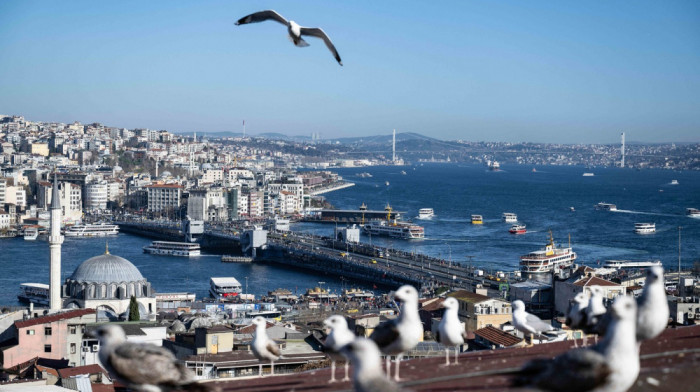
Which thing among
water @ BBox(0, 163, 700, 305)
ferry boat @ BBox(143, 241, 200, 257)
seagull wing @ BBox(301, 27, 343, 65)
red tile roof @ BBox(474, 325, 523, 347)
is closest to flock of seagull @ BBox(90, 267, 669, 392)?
seagull wing @ BBox(301, 27, 343, 65)

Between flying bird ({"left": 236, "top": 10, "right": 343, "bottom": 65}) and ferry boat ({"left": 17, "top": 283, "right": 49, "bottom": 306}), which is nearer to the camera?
flying bird ({"left": 236, "top": 10, "right": 343, "bottom": 65})

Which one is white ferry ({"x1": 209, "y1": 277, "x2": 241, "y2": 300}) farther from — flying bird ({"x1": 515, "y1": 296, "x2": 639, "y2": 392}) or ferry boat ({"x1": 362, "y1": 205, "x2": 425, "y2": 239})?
flying bird ({"x1": 515, "y1": 296, "x2": 639, "y2": 392})

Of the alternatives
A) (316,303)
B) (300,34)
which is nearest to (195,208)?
(316,303)

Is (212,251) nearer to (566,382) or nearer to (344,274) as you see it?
(344,274)

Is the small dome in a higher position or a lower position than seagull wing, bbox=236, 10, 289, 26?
lower

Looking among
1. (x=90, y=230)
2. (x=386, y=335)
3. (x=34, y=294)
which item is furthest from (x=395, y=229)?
(x=386, y=335)

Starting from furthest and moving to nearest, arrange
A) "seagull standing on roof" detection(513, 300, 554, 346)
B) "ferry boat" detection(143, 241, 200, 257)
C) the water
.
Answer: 1. "ferry boat" detection(143, 241, 200, 257)
2. the water
3. "seagull standing on roof" detection(513, 300, 554, 346)

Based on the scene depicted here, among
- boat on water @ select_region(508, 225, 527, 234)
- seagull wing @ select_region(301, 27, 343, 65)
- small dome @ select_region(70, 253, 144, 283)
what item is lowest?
boat on water @ select_region(508, 225, 527, 234)
